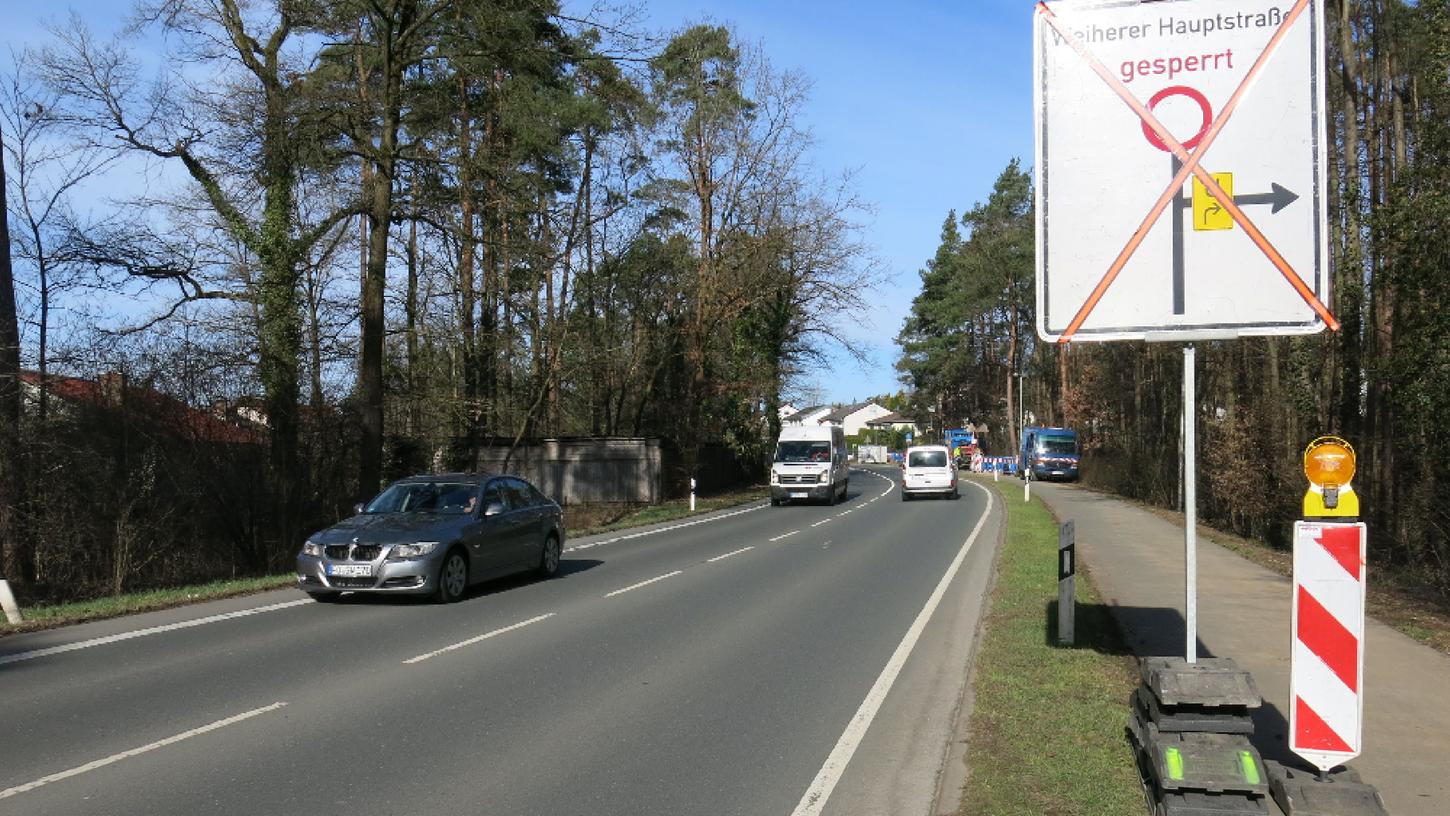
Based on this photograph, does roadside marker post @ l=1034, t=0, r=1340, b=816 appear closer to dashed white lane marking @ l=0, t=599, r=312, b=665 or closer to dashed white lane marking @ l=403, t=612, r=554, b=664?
dashed white lane marking @ l=403, t=612, r=554, b=664

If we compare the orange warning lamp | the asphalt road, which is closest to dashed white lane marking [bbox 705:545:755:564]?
the asphalt road

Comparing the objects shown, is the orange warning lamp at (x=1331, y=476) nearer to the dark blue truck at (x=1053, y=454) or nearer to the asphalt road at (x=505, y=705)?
the asphalt road at (x=505, y=705)

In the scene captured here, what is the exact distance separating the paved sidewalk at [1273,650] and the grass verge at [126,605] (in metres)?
10.3

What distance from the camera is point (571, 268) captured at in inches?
1479

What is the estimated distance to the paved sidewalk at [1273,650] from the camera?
18.5 feet

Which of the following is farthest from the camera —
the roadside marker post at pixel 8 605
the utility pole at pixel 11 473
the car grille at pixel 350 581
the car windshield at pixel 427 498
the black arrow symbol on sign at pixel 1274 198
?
the utility pole at pixel 11 473

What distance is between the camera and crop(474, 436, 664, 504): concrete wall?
37281 mm

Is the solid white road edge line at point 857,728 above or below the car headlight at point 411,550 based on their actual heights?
below

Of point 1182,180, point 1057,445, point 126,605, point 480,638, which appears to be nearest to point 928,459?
point 1057,445

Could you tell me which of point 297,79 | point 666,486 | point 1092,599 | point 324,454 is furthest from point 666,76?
point 1092,599

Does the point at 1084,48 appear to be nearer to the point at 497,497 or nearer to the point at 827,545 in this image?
the point at 497,497

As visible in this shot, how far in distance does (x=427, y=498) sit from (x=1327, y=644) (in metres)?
10.7

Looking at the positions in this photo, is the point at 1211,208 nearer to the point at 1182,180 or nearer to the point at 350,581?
the point at 1182,180

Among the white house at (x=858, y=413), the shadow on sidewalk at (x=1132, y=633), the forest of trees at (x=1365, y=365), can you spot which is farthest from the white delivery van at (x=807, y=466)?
the white house at (x=858, y=413)
